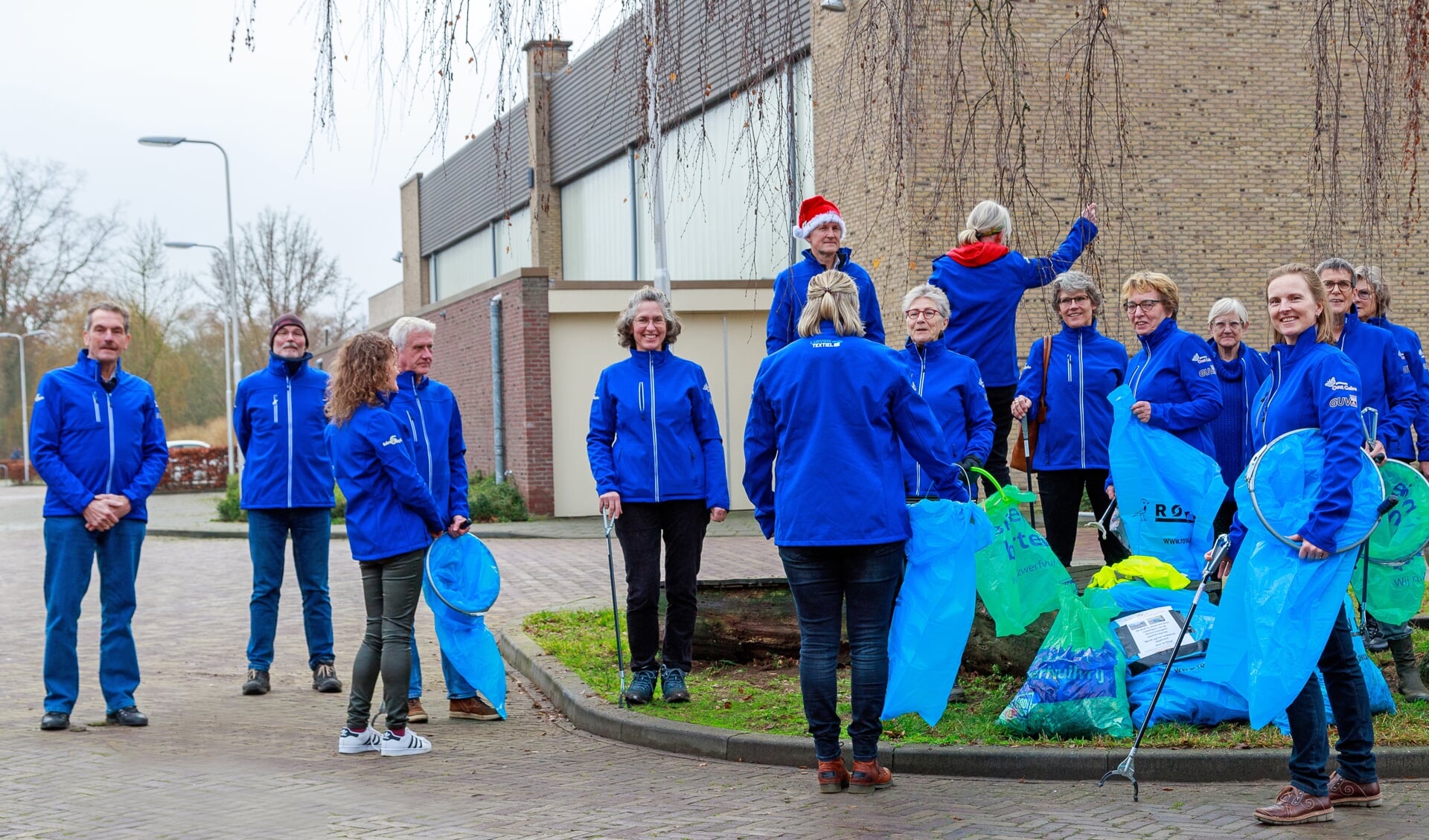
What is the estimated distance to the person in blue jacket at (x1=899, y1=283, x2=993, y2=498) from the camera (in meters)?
6.41

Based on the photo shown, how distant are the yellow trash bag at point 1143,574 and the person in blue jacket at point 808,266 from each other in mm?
1457

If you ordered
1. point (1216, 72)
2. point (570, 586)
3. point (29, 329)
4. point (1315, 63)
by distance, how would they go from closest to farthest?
point (1315, 63)
point (570, 586)
point (1216, 72)
point (29, 329)

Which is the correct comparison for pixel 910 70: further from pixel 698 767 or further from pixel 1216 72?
pixel 1216 72

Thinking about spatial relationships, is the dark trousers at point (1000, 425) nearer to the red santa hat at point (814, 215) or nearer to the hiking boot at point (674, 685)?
the red santa hat at point (814, 215)

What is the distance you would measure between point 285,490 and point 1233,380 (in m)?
5.18

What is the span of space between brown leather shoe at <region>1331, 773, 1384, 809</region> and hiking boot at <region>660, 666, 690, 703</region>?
3025 millimetres

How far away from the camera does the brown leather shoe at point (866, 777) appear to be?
17.0 feet

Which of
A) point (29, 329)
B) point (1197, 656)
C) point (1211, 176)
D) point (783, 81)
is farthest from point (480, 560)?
point (29, 329)

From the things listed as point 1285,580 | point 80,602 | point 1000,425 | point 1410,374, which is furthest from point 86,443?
point 1410,374

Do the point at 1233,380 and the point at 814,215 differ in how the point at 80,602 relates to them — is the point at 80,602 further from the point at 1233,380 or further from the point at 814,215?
the point at 1233,380

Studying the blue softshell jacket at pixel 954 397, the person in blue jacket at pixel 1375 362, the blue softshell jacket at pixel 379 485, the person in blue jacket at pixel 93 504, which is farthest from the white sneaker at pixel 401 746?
the person in blue jacket at pixel 1375 362

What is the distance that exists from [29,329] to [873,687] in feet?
186

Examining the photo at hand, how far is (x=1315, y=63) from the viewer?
571cm

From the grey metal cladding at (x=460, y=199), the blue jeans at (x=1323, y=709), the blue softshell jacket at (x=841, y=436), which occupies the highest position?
the grey metal cladding at (x=460, y=199)
